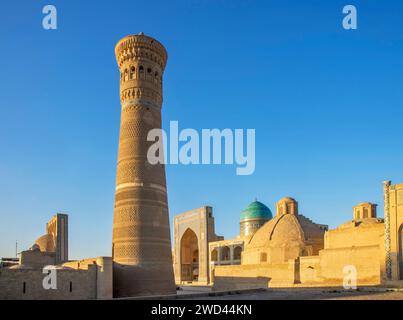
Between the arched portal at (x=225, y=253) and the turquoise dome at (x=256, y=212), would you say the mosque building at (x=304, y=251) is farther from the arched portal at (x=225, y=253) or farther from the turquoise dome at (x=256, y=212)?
the turquoise dome at (x=256, y=212)

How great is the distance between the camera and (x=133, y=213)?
67.2 ft

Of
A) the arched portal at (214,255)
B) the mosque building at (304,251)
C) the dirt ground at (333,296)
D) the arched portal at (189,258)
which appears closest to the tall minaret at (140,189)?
the dirt ground at (333,296)

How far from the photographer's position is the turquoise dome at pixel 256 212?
52375mm

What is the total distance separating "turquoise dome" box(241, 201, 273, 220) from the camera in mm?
52375

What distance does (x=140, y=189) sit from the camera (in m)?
20.7

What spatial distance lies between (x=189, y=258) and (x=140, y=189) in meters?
30.0

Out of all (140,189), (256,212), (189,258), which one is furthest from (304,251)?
(256,212)

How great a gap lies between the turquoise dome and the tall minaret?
31844mm

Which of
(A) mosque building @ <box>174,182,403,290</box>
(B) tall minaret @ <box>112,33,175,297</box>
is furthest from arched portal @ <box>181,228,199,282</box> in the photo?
(B) tall minaret @ <box>112,33,175,297</box>

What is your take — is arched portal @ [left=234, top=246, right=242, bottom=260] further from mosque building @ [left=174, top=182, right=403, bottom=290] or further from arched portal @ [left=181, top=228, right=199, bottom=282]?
arched portal @ [left=181, top=228, right=199, bottom=282]

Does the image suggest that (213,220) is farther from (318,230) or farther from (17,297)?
(17,297)

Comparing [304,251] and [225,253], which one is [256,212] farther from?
[304,251]
